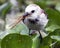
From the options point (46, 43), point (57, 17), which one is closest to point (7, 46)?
point (46, 43)

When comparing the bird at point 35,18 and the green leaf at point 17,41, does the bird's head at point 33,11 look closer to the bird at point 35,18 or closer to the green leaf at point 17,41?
the bird at point 35,18

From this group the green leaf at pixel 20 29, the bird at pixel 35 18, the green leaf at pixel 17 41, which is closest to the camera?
the green leaf at pixel 17 41

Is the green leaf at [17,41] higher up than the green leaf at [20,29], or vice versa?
the green leaf at [17,41]

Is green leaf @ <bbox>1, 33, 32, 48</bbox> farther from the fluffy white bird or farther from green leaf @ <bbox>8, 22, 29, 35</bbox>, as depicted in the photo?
the fluffy white bird

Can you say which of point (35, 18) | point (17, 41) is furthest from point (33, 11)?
point (17, 41)

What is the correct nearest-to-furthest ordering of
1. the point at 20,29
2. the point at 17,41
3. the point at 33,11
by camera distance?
the point at 17,41 → the point at 20,29 → the point at 33,11

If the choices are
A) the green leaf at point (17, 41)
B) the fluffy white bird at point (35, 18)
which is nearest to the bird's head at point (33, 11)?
the fluffy white bird at point (35, 18)

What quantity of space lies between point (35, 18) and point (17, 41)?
0.76ft

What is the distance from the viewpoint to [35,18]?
1.16 metres

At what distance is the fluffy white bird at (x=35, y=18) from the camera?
116 centimetres

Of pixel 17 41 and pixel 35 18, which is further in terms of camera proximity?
pixel 35 18

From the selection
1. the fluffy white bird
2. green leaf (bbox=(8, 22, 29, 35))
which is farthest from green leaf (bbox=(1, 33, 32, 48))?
the fluffy white bird

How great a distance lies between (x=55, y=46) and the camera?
1.02 meters

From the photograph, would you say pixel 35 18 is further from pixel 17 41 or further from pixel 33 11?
pixel 17 41
